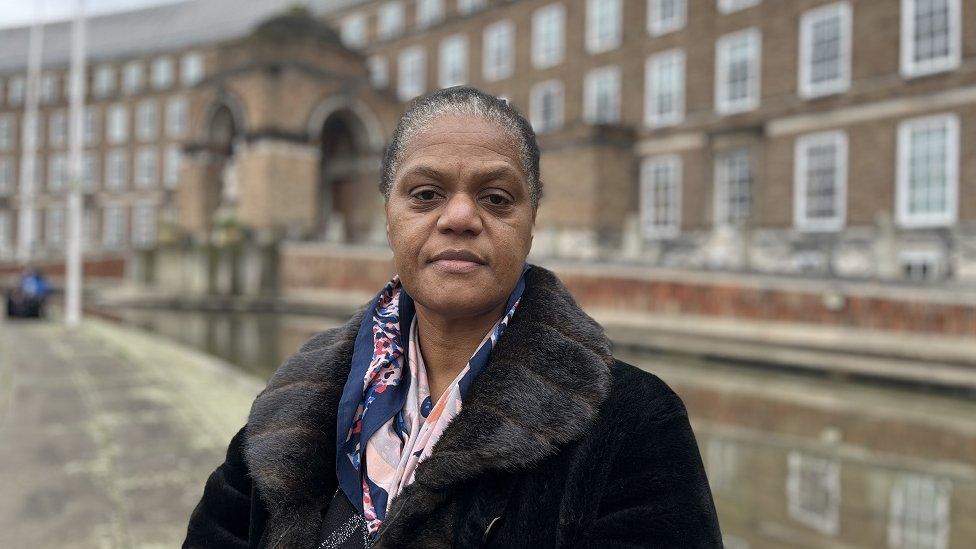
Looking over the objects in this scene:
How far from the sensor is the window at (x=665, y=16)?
2569cm

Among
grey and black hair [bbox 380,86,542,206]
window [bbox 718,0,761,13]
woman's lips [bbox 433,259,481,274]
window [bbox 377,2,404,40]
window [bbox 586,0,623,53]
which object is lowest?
woman's lips [bbox 433,259,481,274]

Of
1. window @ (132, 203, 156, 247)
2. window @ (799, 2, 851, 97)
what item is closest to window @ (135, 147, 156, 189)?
window @ (132, 203, 156, 247)

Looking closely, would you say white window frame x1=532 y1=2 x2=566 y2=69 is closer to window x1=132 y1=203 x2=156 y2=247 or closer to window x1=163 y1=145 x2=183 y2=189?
window x1=163 y1=145 x2=183 y2=189

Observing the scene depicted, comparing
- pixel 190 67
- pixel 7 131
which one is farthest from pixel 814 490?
pixel 7 131

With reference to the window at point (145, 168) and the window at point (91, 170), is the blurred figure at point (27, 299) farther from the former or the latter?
the window at point (91, 170)

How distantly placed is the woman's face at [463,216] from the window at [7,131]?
70.2 metres

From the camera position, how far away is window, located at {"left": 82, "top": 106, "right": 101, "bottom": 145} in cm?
5638

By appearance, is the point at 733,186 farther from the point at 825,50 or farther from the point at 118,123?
the point at 118,123

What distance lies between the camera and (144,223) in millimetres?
54219

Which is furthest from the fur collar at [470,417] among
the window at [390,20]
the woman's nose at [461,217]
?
the window at [390,20]

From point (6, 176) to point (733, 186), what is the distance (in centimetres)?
5898

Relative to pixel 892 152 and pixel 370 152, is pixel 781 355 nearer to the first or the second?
pixel 892 152

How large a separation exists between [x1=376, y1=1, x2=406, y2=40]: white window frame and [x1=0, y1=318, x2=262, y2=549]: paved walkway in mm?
33398

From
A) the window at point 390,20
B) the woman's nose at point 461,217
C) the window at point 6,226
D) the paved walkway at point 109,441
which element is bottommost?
the paved walkway at point 109,441
